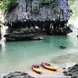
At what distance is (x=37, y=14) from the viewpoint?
41.1 metres

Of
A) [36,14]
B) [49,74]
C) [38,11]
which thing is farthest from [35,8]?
[49,74]

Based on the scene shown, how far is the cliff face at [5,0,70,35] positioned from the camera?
40.0 metres

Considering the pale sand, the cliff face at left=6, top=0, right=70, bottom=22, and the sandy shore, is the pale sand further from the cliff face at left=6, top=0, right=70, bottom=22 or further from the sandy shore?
the cliff face at left=6, top=0, right=70, bottom=22

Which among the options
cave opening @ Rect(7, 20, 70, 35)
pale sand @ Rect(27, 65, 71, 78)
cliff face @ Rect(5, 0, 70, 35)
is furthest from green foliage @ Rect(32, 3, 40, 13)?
pale sand @ Rect(27, 65, 71, 78)

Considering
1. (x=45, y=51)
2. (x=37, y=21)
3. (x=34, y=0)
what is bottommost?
(x=45, y=51)

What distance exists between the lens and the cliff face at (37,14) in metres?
40.0

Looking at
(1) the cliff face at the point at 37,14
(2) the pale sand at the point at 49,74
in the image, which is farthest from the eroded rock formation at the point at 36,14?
(2) the pale sand at the point at 49,74

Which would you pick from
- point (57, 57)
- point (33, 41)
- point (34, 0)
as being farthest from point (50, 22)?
point (57, 57)

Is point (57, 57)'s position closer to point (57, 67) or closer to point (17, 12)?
point (57, 67)

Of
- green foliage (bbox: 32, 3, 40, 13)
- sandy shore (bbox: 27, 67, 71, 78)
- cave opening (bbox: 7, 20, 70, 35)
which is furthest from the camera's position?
green foliage (bbox: 32, 3, 40, 13)

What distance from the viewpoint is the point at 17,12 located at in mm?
39750

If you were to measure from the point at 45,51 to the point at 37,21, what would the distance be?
46.0 feet

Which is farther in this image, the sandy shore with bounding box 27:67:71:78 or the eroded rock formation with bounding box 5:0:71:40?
the eroded rock formation with bounding box 5:0:71:40

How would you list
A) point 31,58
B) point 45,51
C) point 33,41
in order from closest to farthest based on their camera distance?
1. point 31,58
2. point 45,51
3. point 33,41
